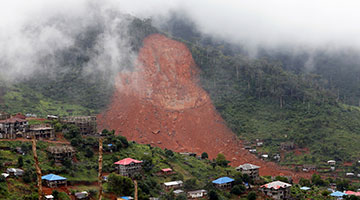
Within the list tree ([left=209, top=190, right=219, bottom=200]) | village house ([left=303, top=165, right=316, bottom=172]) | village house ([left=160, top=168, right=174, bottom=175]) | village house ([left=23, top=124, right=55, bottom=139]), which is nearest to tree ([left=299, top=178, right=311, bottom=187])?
village house ([left=303, top=165, right=316, bottom=172])

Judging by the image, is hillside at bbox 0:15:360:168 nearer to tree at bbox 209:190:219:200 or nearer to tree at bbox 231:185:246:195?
tree at bbox 231:185:246:195

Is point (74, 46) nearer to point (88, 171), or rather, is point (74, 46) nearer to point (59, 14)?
point (59, 14)

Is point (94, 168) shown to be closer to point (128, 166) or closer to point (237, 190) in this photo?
point (128, 166)

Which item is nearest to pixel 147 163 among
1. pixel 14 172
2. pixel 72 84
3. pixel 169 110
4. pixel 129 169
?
pixel 129 169

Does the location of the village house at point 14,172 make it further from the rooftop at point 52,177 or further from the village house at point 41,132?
the village house at point 41,132

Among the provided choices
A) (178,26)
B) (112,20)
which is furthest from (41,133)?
(178,26)

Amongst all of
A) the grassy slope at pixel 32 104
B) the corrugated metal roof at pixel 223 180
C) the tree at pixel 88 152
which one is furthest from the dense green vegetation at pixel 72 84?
the corrugated metal roof at pixel 223 180
